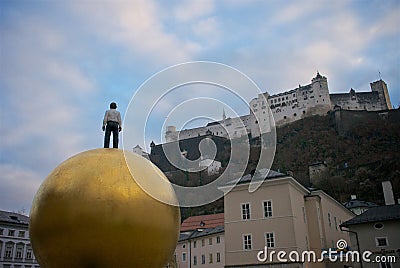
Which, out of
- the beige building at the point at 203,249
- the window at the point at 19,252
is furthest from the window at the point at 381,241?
the window at the point at 19,252

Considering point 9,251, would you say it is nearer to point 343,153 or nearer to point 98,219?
point 98,219

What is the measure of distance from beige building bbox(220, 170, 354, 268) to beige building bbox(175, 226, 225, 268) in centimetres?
1512

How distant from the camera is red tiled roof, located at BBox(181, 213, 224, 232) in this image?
58.8 m

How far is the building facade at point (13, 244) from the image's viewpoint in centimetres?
4678

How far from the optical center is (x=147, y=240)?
6.52m

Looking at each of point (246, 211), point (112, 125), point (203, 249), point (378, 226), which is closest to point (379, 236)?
point (378, 226)

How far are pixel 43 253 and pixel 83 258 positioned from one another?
0.90m

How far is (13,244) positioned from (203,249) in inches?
949

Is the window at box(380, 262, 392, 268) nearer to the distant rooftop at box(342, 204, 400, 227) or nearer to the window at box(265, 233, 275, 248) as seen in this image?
the distant rooftop at box(342, 204, 400, 227)

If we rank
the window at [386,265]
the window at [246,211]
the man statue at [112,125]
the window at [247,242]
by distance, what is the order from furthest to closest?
the window at [246,211], the window at [247,242], the window at [386,265], the man statue at [112,125]

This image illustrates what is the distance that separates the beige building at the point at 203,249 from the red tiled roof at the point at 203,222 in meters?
6.15

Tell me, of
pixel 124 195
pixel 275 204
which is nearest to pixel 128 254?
pixel 124 195

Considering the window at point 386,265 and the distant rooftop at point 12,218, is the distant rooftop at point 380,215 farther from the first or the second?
the distant rooftop at point 12,218

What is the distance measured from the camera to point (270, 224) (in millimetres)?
30234
